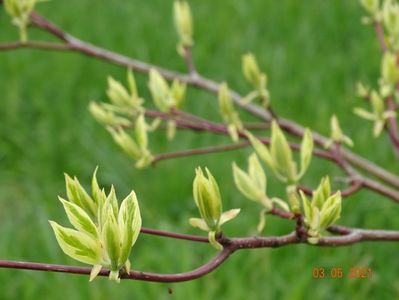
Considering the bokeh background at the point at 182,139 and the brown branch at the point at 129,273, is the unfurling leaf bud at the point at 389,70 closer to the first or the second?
the brown branch at the point at 129,273

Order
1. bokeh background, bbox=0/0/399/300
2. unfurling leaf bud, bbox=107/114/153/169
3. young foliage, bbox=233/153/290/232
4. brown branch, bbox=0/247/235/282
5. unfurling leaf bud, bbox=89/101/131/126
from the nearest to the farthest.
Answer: brown branch, bbox=0/247/235/282 < young foliage, bbox=233/153/290/232 < unfurling leaf bud, bbox=107/114/153/169 < unfurling leaf bud, bbox=89/101/131/126 < bokeh background, bbox=0/0/399/300

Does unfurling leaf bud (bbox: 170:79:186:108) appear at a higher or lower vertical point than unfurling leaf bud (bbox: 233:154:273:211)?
lower

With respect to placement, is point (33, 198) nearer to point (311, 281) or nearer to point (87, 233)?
point (311, 281)

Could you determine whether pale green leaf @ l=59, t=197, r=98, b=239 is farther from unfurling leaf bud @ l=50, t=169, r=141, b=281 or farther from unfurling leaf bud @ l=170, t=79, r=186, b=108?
unfurling leaf bud @ l=170, t=79, r=186, b=108

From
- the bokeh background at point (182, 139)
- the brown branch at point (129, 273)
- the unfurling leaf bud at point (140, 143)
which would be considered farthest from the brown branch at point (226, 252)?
the bokeh background at point (182, 139)

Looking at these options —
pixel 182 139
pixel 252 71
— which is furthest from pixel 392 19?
pixel 182 139

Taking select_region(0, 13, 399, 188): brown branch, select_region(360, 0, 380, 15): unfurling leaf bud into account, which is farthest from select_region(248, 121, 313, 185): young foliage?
select_region(360, 0, 380, 15): unfurling leaf bud

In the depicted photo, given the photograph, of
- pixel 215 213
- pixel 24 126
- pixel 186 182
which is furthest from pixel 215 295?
pixel 215 213

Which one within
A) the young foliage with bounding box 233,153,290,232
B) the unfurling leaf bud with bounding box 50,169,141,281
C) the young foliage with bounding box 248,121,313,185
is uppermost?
the unfurling leaf bud with bounding box 50,169,141,281
